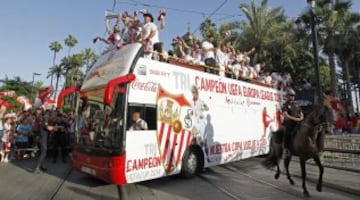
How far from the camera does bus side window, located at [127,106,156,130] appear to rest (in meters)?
7.23

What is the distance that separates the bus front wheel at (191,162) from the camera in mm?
8703

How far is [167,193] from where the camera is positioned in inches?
292

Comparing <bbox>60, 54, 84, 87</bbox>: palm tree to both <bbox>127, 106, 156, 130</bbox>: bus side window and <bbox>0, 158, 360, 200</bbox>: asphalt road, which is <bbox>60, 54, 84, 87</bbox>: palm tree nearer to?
<bbox>0, 158, 360, 200</bbox>: asphalt road

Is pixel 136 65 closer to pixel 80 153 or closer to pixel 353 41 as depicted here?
pixel 80 153

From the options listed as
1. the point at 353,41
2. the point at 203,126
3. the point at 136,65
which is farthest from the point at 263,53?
the point at 136,65

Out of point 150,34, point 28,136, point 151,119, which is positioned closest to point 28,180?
point 151,119

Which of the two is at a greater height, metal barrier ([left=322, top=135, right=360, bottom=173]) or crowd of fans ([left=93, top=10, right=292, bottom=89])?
crowd of fans ([left=93, top=10, right=292, bottom=89])

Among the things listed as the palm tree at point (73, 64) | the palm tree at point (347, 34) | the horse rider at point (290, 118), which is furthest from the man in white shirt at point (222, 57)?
the palm tree at point (73, 64)

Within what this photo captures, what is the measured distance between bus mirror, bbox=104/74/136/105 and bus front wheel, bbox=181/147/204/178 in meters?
2.78

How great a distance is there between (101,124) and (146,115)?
1071mm

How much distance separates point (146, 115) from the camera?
7.61 m

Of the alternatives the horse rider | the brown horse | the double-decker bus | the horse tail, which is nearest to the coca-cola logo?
the double-decker bus

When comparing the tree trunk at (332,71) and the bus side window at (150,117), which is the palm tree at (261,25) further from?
the bus side window at (150,117)

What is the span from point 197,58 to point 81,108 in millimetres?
5552
